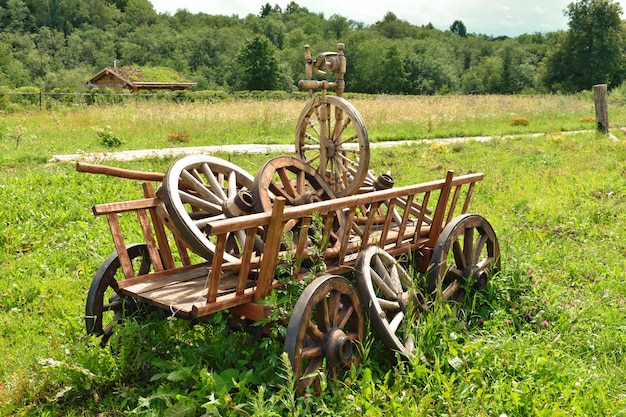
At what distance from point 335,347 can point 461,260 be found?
1.74m

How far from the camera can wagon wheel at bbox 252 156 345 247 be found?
387cm

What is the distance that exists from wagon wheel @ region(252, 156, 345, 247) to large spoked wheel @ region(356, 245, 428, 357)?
0.41 m

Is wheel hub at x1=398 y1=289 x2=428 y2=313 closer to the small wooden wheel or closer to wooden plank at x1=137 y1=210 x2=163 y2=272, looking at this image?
the small wooden wheel

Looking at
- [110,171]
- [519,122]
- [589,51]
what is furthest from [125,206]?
[589,51]

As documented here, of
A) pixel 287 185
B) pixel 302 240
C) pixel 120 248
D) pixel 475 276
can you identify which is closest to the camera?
pixel 302 240

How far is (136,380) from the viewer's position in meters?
3.60

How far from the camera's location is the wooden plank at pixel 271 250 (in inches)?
123

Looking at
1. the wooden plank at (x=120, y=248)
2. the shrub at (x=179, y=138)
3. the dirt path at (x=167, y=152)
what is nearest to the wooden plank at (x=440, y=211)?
the wooden plank at (x=120, y=248)

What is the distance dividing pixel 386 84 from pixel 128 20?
54988 millimetres

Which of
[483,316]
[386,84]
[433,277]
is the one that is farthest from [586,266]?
[386,84]

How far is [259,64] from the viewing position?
64.6m

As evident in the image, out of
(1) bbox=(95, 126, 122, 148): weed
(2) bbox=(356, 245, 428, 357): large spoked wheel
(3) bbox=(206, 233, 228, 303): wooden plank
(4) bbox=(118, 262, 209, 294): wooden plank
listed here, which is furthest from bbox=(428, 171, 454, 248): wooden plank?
(1) bbox=(95, 126, 122, 148): weed

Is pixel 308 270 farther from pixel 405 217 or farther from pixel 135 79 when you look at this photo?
pixel 135 79

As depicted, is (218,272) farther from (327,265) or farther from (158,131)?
(158,131)
